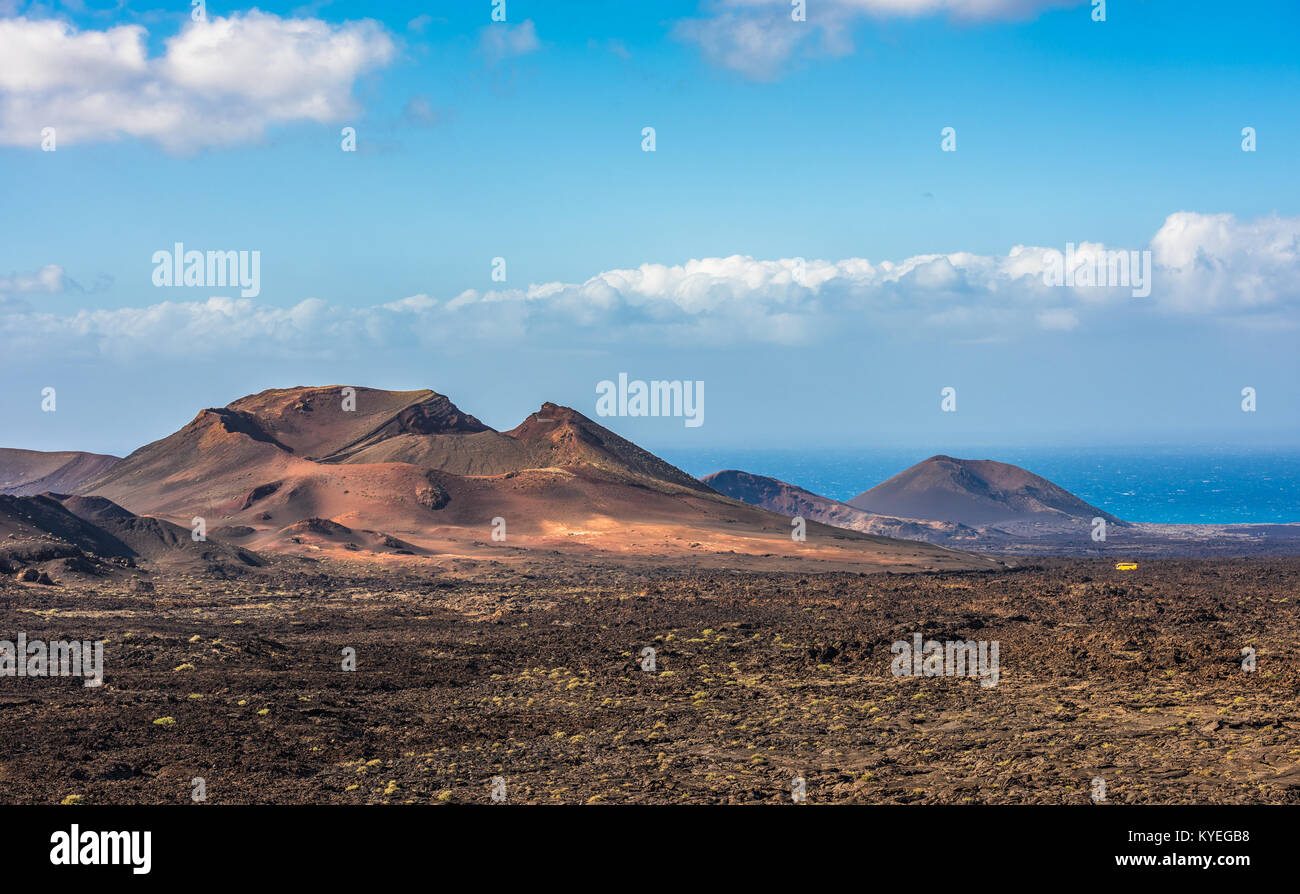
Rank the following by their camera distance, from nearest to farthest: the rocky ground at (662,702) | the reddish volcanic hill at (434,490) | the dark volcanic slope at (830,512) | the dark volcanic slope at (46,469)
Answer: the rocky ground at (662,702) < the reddish volcanic hill at (434,490) < the dark volcanic slope at (830,512) < the dark volcanic slope at (46,469)

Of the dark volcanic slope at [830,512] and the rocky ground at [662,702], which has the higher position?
the dark volcanic slope at [830,512]

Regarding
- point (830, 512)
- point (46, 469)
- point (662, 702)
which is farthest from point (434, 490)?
point (46, 469)

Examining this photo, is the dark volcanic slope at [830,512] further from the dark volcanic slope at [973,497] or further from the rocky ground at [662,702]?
the rocky ground at [662,702]

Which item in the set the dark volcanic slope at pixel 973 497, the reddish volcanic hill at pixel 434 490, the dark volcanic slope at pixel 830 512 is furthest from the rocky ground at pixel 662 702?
the dark volcanic slope at pixel 973 497

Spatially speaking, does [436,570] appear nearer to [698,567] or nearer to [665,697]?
[698,567]

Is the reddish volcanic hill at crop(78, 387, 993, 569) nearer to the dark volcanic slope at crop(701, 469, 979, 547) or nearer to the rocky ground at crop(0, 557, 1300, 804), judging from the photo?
the dark volcanic slope at crop(701, 469, 979, 547)

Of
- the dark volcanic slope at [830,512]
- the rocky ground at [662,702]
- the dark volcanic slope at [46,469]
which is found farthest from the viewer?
the dark volcanic slope at [46,469]
